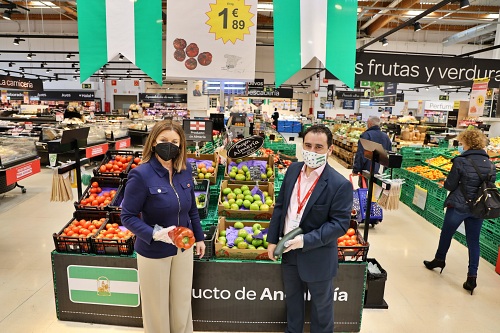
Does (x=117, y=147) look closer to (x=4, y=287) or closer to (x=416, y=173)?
(x=4, y=287)

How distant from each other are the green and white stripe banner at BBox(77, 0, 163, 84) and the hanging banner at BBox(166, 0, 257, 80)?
5.4 inches

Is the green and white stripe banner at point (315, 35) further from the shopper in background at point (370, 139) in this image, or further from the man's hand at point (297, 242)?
the shopper in background at point (370, 139)

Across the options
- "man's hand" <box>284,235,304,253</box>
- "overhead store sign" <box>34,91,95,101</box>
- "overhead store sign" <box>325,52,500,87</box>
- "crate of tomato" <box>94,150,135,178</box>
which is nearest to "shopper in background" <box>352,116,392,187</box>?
"overhead store sign" <box>325,52,500,87</box>

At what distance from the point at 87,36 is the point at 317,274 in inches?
96.5

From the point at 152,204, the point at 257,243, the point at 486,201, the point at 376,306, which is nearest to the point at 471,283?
the point at 486,201

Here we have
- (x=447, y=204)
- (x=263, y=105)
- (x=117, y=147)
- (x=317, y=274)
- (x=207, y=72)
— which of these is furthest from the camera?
(x=263, y=105)

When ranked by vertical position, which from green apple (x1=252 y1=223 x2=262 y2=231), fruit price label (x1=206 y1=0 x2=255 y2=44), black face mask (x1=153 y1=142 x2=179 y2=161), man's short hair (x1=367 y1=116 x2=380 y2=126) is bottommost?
green apple (x1=252 y1=223 x2=262 y2=231)

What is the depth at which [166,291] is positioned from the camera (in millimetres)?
2469

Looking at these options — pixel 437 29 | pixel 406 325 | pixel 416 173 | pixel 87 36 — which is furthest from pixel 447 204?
pixel 437 29

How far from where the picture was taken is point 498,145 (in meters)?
8.00

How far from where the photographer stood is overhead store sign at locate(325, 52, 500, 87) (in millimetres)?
5664

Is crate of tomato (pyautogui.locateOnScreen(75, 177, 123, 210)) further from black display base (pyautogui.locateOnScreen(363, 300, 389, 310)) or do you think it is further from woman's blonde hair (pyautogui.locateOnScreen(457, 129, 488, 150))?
woman's blonde hair (pyautogui.locateOnScreen(457, 129, 488, 150))

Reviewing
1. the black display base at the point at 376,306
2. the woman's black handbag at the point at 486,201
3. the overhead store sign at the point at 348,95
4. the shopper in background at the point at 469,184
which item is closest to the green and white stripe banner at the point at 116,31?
the black display base at the point at 376,306

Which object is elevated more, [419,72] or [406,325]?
[419,72]
